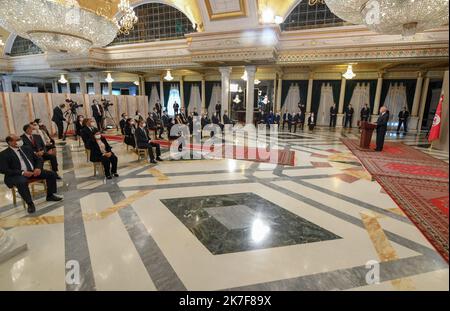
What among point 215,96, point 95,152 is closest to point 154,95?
point 215,96

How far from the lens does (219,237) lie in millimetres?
2775

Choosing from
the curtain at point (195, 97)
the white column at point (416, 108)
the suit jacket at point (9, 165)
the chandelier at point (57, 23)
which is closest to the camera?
the suit jacket at point (9, 165)

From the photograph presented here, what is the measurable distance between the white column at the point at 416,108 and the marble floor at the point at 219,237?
11659mm

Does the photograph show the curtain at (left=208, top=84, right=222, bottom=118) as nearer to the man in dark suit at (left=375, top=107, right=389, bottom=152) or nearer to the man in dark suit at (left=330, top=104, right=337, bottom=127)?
the man in dark suit at (left=330, top=104, right=337, bottom=127)

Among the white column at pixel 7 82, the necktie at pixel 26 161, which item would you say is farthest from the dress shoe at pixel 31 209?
the white column at pixel 7 82

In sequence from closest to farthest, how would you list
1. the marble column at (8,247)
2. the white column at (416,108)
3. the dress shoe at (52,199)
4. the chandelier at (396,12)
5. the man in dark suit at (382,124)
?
the marble column at (8,247) < the dress shoe at (52,199) < the chandelier at (396,12) < the man in dark suit at (382,124) < the white column at (416,108)

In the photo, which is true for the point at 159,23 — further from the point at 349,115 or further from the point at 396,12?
the point at 396,12

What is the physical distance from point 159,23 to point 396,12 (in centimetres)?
1243

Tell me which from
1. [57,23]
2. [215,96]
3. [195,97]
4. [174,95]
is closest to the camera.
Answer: [57,23]

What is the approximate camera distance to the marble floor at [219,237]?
2.10 meters

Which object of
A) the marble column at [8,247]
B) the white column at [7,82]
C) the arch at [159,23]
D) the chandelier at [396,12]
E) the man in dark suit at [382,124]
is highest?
the arch at [159,23]

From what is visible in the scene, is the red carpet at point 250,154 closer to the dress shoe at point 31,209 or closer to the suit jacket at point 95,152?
the suit jacket at point 95,152

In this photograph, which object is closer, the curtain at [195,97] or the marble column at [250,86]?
the marble column at [250,86]

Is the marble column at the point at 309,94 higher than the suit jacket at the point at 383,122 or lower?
higher
